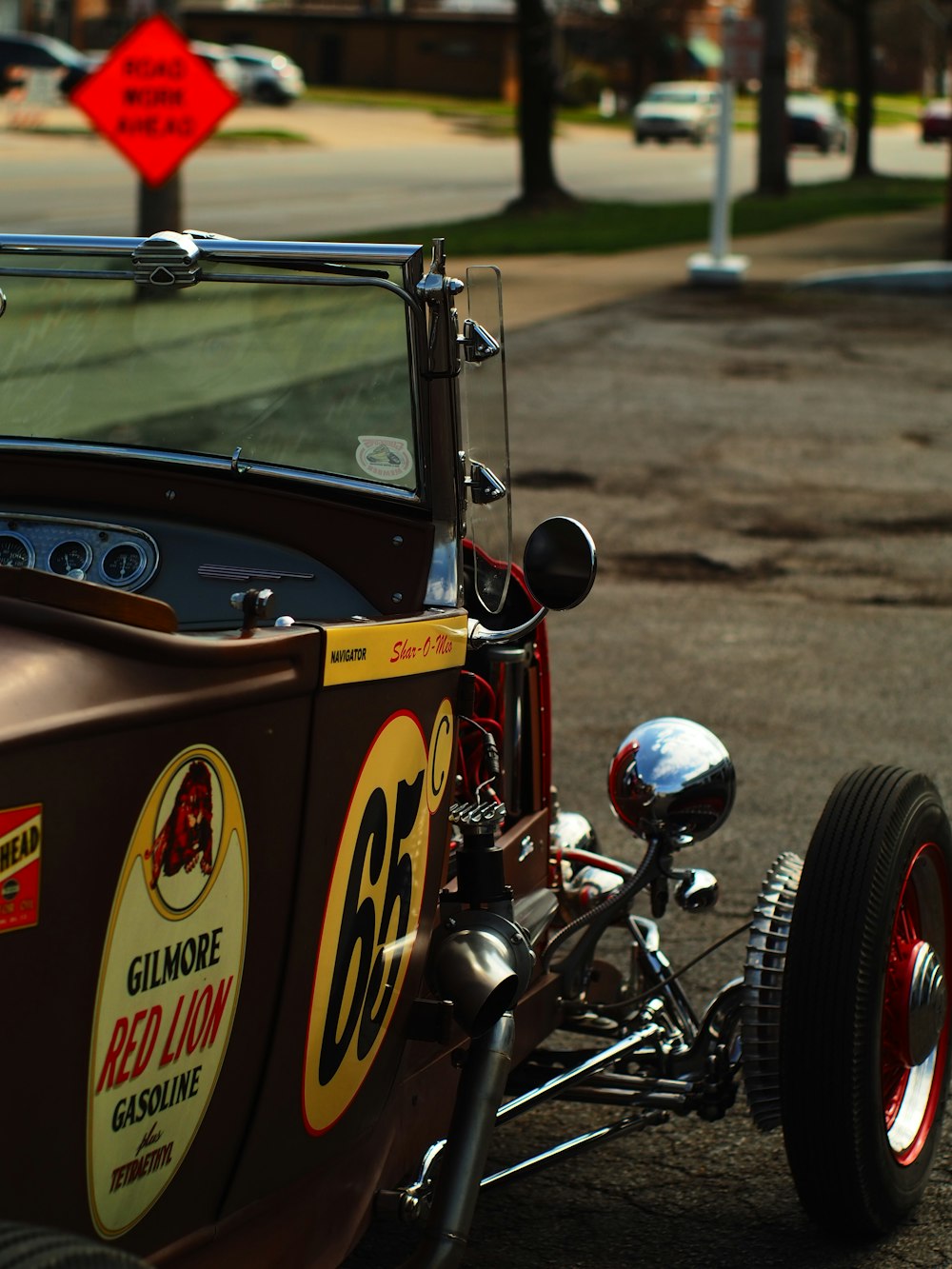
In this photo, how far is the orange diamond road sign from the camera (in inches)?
525

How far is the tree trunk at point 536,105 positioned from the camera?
1133 inches

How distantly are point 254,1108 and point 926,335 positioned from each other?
15876mm

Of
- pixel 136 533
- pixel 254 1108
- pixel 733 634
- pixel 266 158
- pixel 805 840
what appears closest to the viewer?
pixel 254 1108

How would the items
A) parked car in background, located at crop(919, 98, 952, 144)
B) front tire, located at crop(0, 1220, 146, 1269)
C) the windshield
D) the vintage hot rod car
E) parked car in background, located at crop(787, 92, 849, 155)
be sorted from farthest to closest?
parked car in background, located at crop(919, 98, 952, 144) → the windshield → parked car in background, located at crop(787, 92, 849, 155) → the vintage hot rod car → front tire, located at crop(0, 1220, 146, 1269)

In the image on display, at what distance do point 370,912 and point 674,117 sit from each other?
5864 centimetres

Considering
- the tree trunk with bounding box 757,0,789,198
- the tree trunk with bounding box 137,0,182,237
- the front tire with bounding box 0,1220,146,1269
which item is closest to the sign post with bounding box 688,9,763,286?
the tree trunk with bounding box 137,0,182,237

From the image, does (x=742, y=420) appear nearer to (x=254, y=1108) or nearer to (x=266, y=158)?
(x=254, y=1108)

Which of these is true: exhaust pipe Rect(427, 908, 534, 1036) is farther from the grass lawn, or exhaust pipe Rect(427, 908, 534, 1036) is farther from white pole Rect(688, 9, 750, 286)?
the grass lawn

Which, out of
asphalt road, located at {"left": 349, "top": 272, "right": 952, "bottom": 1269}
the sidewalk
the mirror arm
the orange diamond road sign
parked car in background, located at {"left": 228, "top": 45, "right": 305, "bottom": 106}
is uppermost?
parked car in background, located at {"left": 228, "top": 45, "right": 305, "bottom": 106}

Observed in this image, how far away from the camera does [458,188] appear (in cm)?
3509

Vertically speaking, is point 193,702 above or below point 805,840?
above

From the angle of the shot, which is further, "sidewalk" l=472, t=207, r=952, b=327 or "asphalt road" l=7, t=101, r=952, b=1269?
"sidewalk" l=472, t=207, r=952, b=327

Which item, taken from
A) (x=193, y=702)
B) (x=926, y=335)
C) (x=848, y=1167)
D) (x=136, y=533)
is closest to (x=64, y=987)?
(x=193, y=702)

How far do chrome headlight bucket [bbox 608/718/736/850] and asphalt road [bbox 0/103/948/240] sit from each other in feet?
35.0
